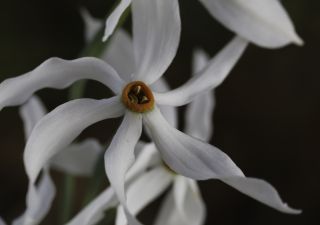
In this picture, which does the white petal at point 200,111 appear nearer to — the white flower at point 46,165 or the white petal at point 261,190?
the white flower at point 46,165

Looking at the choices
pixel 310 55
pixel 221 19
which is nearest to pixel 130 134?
pixel 221 19

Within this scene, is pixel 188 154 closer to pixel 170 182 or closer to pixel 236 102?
pixel 170 182

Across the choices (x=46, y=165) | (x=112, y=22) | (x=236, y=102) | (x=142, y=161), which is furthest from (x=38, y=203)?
(x=236, y=102)

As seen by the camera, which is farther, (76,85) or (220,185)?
(220,185)

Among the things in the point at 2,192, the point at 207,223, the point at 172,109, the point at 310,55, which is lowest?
the point at 207,223

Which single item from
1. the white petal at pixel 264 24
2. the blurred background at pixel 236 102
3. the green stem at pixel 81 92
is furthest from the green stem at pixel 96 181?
the blurred background at pixel 236 102

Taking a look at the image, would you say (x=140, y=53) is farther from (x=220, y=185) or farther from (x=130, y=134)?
(x=220, y=185)

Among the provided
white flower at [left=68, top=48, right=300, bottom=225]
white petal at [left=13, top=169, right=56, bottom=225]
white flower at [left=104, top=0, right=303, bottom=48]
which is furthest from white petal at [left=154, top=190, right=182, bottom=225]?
white flower at [left=104, top=0, right=303, bottom=48]
